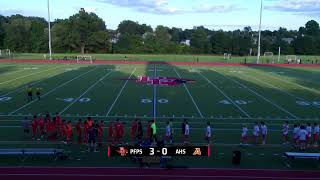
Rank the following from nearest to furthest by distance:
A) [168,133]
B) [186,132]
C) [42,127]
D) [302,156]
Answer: [302,156] < [168,133] < [186,132] < [42,127]

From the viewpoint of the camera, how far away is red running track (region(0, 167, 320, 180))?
12953mm

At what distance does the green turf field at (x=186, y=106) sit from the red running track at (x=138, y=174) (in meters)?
0.68

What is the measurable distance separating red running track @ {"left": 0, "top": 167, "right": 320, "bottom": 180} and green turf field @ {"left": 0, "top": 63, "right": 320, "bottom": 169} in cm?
68

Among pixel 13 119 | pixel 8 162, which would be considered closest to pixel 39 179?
pixel 8 162

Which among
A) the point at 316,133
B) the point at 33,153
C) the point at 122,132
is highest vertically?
the point at 316,133

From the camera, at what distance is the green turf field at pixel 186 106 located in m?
16.2

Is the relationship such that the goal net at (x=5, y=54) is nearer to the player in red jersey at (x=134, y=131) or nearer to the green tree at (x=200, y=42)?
the green tree at (x=200, y=42)

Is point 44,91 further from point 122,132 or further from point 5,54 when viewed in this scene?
point 5,54

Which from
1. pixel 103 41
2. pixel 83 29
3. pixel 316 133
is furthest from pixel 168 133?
pixel 83 29

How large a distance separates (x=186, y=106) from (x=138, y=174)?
12.7m

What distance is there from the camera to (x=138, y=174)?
13250 mm

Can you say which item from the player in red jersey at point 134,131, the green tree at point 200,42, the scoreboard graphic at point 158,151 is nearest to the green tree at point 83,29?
the green tree at point 200,42

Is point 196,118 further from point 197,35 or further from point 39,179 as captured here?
point 197,35

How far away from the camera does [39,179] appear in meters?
12.7
